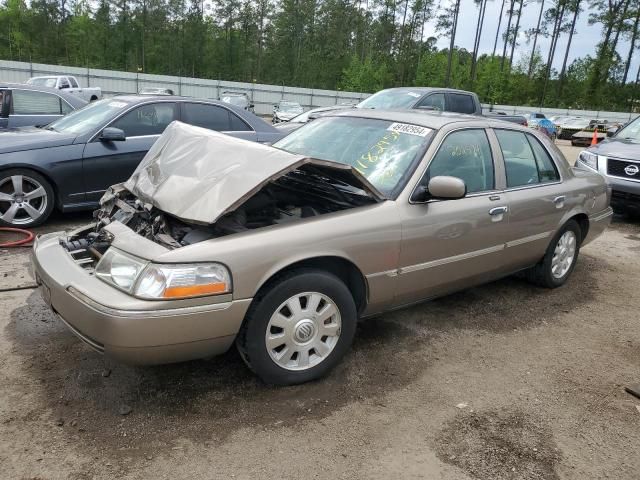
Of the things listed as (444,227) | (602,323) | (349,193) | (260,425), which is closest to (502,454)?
(260,425)

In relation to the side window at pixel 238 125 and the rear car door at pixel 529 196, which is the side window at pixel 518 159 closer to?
the rear car door at pixel 529 196

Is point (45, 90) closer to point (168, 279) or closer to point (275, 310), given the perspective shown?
point (168, 279)

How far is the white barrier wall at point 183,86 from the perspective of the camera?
32.8m

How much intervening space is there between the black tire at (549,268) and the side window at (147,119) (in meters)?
4.63

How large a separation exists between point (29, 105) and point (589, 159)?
9.15 m

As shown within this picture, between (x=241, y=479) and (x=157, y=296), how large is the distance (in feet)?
3.07

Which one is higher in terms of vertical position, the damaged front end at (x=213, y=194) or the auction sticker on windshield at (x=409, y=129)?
the auction sticker on windshield at (x=409, y=129)

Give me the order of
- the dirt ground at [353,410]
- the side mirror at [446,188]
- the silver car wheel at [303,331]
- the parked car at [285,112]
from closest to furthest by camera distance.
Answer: the dirt ground at [353,410]
the silver car wheel at [303,331]
the side mirror at [446,188]
the parked car at [285,112]

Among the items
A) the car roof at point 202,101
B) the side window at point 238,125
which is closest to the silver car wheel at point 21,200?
the car roof at point 202,101

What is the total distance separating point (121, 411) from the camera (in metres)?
2.80

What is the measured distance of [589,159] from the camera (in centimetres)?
859

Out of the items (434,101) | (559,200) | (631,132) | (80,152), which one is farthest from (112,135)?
(631,132)

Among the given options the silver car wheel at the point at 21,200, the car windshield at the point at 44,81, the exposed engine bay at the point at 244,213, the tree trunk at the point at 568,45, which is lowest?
the silver car wheel at the point at 21,200

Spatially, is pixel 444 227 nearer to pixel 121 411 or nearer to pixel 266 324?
pixel 266 324
